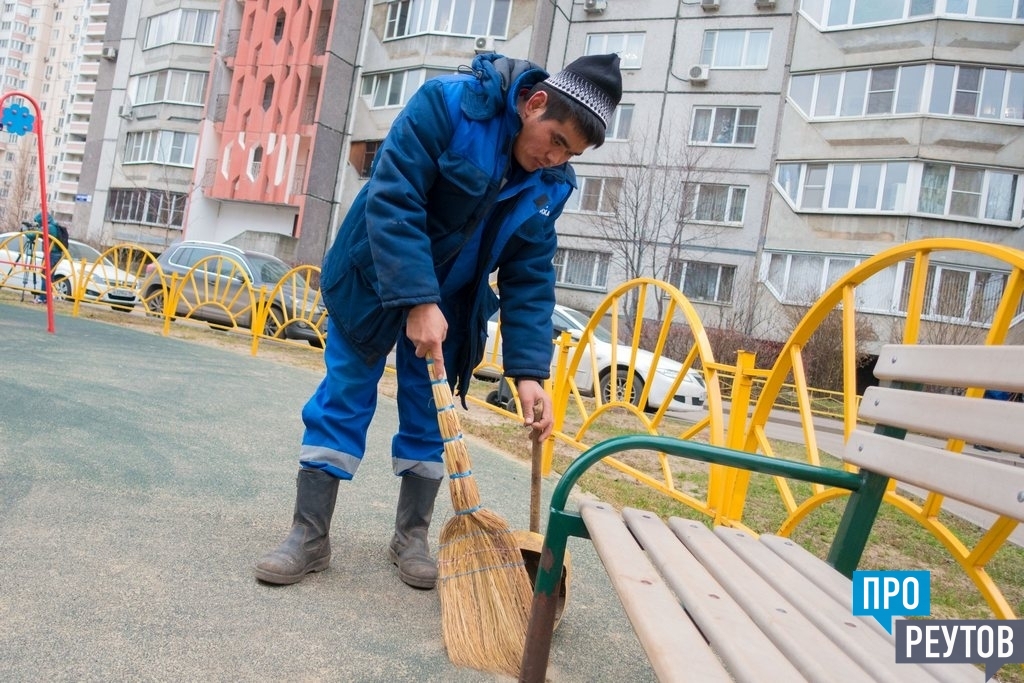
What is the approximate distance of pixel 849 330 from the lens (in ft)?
7.67

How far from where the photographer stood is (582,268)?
83.0 feet

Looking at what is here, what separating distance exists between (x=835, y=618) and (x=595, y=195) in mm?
24502

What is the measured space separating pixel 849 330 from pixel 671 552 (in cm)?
116

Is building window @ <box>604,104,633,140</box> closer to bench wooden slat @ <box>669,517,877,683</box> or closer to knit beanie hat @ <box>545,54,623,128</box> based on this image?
knit beanie hat @ <box>545,54,623,128</box>

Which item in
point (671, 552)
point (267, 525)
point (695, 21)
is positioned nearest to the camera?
point (671, 552)

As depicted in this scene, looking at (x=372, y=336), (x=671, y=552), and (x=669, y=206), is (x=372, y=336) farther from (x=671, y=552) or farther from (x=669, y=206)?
(x=669, y=206)

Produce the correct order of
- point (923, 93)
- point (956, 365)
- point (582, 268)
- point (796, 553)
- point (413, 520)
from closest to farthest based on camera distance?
point (956, 365) → point (796, 553) → point (413, 520) → point (923, 93) → point (582, 268)

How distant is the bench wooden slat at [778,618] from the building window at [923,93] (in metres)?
22.3

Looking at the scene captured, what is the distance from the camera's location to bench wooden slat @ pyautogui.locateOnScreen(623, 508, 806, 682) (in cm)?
106

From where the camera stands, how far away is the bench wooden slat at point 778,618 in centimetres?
109

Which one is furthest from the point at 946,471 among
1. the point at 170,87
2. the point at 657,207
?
the point at 170,87

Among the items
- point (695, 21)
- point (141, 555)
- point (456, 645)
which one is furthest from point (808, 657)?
point (695, 21)

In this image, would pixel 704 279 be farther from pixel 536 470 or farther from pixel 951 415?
pixel 951 415

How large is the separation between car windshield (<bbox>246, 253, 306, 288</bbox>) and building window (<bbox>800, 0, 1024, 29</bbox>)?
18.0 m
